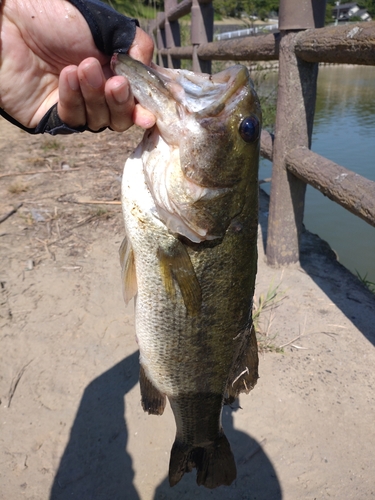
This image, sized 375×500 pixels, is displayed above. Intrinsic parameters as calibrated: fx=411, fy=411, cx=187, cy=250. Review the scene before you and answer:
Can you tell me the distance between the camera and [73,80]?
1.31 m

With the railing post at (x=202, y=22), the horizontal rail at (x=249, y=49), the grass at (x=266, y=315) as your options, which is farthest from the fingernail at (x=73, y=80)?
the railing post at (x=202, y=22)

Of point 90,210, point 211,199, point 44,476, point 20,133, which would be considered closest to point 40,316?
point 44,476

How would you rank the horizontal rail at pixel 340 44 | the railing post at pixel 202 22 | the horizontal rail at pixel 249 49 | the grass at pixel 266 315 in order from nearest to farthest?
the horizontal rail at pixel 340 44
the grass at pixel 266 315
the horizontal rail at pixel 249 49
the railing post at pixel 202 22

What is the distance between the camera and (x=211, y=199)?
1396mm

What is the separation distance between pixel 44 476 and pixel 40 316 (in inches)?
47.2

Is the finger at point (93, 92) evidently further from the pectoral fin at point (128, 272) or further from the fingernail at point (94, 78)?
the pectoral fin at point (128, 272)

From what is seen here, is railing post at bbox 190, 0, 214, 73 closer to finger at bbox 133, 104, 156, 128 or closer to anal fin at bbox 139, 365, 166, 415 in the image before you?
finger at bbox 133, 104, 156, 128

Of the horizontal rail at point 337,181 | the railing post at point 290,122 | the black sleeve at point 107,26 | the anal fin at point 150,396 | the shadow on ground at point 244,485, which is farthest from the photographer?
the railing post at point 290,122

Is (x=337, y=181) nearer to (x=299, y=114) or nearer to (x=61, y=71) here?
(x=299, y=114)

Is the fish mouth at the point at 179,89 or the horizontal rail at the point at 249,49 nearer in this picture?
the fish mouth at the point at 179,89

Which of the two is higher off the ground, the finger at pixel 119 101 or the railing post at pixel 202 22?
the finger at pixel 119 101

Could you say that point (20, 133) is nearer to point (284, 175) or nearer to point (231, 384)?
point (284, 175)

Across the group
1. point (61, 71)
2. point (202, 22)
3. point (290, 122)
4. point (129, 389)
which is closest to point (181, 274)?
point (61, 71)

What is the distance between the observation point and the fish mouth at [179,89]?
1.27 m
